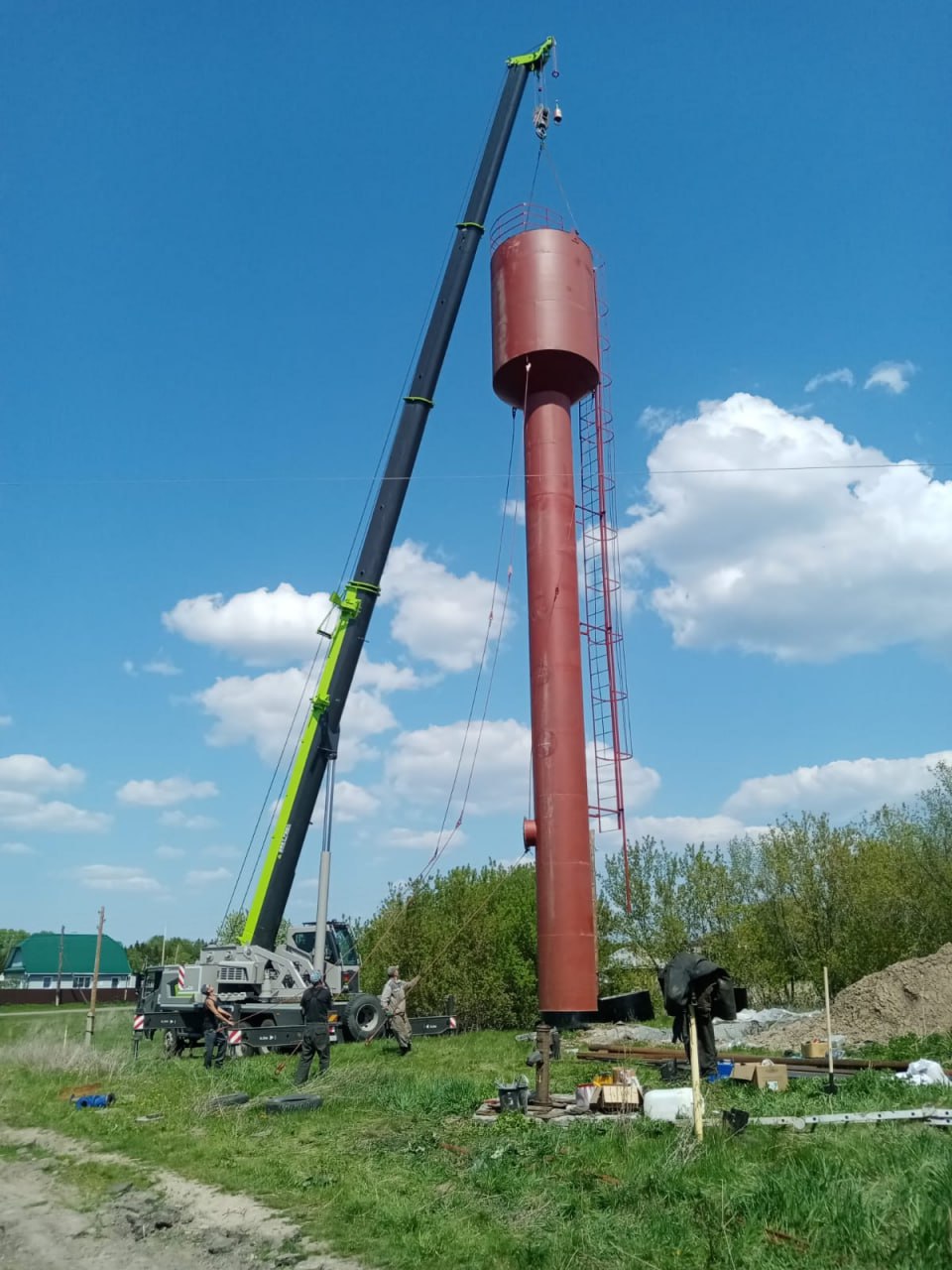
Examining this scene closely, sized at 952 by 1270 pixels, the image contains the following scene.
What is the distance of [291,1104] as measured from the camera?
12805 mm

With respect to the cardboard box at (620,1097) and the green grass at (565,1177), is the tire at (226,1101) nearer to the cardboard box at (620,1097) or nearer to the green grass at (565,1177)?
the green grass at (565,1177)

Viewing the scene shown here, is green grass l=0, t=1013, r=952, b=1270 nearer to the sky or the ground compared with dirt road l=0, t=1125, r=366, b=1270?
nearer to the sky

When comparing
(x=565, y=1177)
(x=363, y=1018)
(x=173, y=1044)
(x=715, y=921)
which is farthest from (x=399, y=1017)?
(x=715, y=921)

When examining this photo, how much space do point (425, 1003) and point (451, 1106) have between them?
22163mm

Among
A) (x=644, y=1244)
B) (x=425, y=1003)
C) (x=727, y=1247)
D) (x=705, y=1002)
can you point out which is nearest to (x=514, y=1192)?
(x=644, y=1244)

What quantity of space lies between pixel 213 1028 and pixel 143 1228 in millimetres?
11470

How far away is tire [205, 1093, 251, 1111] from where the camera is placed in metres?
13.3

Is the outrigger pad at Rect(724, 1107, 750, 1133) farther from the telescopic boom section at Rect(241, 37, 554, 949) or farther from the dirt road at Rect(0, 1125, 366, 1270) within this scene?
the telescopic boom section at Rect(241, 37, 554, 949)

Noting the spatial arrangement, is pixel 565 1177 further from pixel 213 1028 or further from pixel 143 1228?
pixel 213 1028

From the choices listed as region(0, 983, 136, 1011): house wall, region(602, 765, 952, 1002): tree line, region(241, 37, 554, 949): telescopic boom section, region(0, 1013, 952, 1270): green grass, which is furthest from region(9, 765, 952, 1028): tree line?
region(0, 983, 136, 1011): house wall

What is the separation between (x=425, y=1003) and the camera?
33.4 metres

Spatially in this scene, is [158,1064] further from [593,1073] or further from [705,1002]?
[705,1002]

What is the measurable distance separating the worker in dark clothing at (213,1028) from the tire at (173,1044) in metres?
1.06

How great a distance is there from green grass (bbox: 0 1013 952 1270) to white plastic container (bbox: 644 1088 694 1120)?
394mm
